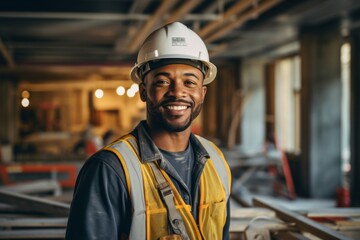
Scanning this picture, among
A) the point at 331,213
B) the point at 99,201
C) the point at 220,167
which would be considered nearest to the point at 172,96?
the point at 220,167

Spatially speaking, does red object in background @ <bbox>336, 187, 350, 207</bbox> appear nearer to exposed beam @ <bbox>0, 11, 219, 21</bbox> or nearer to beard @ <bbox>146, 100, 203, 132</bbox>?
exposed beam @ <bbox>0, 11, 219, 21</bbox>

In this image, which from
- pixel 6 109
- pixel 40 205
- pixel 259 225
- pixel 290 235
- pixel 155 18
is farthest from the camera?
pixel 6 109

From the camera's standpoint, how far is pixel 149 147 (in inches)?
87.4

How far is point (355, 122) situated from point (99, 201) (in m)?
7.75

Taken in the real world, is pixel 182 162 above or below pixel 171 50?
below

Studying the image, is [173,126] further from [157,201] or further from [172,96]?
[157,201]

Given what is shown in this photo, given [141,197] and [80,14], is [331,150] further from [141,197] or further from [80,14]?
[141,197]

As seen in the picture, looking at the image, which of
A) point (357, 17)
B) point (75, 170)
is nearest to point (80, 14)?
point (75, 170)

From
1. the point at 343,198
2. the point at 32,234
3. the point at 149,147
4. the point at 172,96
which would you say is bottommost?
the point at 343,198

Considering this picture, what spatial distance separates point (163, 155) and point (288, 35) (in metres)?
9.10

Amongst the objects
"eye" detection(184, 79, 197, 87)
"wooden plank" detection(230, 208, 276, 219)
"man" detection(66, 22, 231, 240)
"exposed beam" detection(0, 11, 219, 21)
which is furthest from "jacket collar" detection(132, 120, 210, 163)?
"exposed beam" detection(0, 11, 219, 21)

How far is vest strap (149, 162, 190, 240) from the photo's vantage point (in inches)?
82.8

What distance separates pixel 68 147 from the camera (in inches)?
698

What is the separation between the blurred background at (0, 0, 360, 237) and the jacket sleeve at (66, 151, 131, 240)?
1.73 metres
